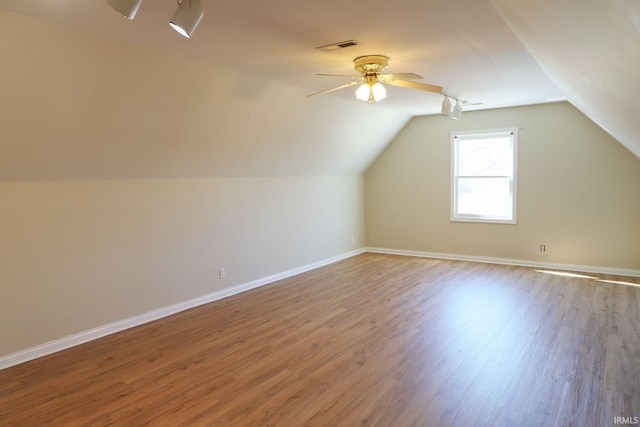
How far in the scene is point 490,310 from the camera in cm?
432

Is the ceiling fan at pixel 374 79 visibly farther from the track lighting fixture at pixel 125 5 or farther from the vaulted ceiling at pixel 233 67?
the track lighting fixture at pixel 125 5

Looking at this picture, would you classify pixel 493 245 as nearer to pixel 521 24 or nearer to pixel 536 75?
pixel 536 75

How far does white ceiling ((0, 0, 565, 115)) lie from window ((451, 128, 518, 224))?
2344 mm

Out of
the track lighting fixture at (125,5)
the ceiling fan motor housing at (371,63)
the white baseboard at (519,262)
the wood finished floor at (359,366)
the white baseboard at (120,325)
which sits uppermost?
the ceiling fan motor housing at (371,63)

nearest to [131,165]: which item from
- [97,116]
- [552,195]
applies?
[97,116]

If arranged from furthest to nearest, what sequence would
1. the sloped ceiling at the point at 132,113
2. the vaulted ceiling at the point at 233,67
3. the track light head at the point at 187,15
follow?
the sloped ceiling at the point at 132,113 → the vaulted ceiling at the point at 233,67 → the track light head at the point at 187,15

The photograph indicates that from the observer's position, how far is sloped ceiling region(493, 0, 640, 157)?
136 cm

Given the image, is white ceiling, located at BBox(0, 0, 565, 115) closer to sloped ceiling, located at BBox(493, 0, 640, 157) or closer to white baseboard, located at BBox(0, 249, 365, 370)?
sloped ceiling, located at BBox(493, 0, 640, 157)

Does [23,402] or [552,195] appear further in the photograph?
[552,195]

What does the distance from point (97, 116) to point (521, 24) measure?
309cm

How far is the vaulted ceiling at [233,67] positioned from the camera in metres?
2.29

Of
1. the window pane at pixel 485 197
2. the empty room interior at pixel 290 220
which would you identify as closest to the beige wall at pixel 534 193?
the empty room interior at pixel 290 220

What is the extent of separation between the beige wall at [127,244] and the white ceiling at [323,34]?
5.08 ft

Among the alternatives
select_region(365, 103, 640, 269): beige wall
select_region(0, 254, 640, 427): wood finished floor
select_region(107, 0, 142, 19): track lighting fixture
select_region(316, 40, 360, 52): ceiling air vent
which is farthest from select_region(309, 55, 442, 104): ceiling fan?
select_region(365, 103, 640, 269): beige wall
